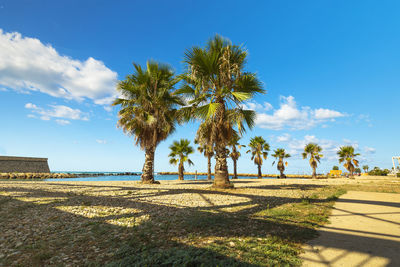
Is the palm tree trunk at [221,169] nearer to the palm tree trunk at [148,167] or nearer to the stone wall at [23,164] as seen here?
the palm tree trunk at [148,167]

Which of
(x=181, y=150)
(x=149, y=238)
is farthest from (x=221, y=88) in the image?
(x=181, y=150)

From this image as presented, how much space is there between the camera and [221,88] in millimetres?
11391

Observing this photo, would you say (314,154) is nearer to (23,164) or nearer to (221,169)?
(221,169)

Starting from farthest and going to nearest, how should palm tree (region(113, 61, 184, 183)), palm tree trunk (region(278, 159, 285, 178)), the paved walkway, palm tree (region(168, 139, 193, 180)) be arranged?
palm tree trunk (region(278, 159, 285, 178)), palm tree (region(168, 139, 193, 180)), palm tree (region(113, 61, 184, 183)), the paved walkway

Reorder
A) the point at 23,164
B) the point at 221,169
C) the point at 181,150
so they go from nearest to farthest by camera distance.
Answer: the point at 221,169 → the point at 181,150 → the point at 23,164

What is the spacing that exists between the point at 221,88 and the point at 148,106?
760 cm

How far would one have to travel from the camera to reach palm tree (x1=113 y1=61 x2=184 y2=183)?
16000 mm

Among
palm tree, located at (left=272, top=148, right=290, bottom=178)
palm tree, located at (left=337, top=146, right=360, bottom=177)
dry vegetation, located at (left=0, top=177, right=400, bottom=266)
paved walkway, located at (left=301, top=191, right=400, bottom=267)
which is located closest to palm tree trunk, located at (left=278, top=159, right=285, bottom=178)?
palm tree, located at (left=272, top=148, right=290, bottom=178)

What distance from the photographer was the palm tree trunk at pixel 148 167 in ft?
53.7

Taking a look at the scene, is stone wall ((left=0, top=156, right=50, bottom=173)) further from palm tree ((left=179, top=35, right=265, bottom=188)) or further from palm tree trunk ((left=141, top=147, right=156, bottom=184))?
palm tree ((left=179, top=35, right=265, bottom=188))

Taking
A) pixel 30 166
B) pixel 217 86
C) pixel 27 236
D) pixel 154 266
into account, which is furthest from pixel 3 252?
pixel 30 166

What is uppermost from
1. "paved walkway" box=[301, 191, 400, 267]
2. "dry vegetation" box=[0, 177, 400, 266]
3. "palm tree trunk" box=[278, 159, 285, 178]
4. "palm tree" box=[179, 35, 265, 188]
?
"palm tree" box=[179, 35, 265, 188]

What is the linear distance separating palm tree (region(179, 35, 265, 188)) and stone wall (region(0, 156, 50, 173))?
49.4 meters

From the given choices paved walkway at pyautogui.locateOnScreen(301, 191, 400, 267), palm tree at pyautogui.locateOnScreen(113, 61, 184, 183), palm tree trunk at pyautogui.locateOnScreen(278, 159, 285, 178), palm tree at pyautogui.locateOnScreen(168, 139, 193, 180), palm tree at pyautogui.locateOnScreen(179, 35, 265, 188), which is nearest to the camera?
paved walkway at pyautogui.locateOnScreen(301, 191, 400, 267)
